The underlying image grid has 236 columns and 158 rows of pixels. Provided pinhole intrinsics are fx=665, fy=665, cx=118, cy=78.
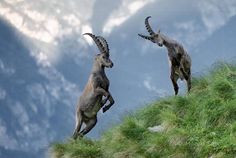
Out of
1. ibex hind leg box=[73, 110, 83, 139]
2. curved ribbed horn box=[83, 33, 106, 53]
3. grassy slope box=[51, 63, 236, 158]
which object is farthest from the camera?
ibex hind leg box=[73, 110, 83, 139]

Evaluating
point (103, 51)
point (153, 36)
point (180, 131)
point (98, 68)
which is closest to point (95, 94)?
point (98, 68)

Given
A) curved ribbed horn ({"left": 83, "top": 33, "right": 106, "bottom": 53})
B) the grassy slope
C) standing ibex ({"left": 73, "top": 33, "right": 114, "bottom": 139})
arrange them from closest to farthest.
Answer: the grassy slope < standing ibex ({"left": 73, "top": 33, "right": 114, "bottom": 139}) < curved ribbed horn ({"left": 83, "top": 33, "right": 106, "bottom": 53})

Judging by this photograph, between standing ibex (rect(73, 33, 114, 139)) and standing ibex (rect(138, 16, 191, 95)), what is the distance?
1.17 m

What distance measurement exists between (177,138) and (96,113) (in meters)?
5.29

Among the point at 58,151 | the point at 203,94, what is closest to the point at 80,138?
the point at 58,151

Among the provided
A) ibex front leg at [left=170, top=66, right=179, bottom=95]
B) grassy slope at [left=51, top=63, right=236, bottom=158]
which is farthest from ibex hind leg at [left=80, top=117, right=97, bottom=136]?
ibex front leg at [left=170, top=66, right=179, bottom=95]

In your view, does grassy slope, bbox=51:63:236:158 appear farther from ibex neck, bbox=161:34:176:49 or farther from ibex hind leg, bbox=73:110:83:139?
ibex neck, bbox=161:34:176:49

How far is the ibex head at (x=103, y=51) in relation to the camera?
1773 centimetres

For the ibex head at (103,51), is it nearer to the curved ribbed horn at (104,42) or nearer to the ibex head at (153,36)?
the curved ribbed horn at (104,42)

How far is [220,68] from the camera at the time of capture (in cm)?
1714

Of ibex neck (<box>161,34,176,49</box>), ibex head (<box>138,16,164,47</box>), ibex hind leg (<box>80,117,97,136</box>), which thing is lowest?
ibex hind leg (<box>80,117,97,136</box>)

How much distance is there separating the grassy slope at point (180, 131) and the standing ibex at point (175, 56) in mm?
905

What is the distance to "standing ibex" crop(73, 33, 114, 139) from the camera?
17.5m

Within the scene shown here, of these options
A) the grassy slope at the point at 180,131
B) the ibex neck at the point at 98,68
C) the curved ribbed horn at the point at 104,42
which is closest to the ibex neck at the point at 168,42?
the grassy slope at the point at 180,131
